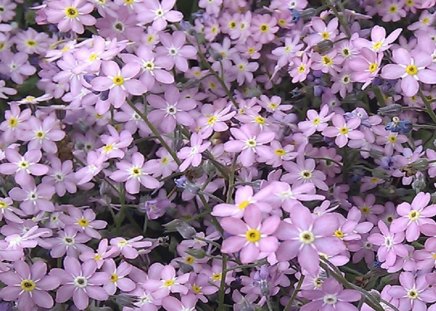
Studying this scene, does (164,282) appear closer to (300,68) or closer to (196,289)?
(196,289)

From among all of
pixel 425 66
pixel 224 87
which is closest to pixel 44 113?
pixel 224 87

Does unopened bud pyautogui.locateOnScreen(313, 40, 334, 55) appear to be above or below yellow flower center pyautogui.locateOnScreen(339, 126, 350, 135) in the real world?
above

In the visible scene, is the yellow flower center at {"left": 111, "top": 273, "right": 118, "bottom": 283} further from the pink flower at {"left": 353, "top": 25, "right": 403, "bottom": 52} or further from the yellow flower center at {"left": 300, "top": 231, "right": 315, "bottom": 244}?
the pink flower at {"left": 353, "top": 25, "right": 403, "bottom": 52}

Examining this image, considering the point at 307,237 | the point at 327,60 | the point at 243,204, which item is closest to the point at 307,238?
the point at 307,237

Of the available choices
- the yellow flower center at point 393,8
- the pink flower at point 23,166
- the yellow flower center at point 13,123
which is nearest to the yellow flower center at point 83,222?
the pink flower at point 23,166

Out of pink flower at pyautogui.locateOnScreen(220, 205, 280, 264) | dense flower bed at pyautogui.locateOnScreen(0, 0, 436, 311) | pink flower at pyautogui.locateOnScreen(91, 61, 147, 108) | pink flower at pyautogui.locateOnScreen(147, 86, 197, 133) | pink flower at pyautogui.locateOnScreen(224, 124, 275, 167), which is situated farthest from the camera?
pink flower at pyautogui.locateOnScreen(147, 86, 197, 133)

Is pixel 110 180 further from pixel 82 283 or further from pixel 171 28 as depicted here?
pixel 171 28

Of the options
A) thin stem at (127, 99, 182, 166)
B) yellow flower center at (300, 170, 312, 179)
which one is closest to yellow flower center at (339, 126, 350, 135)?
yellow flower center at (300, 170, 312, 179)
